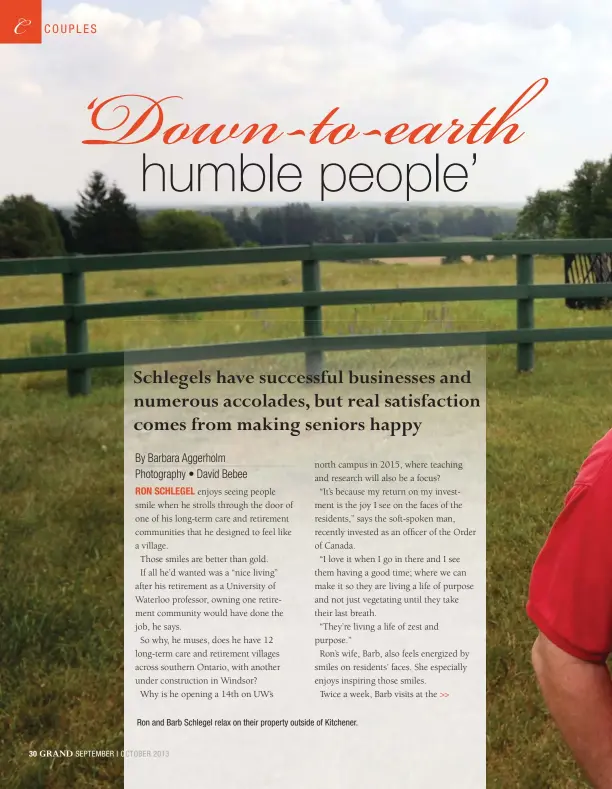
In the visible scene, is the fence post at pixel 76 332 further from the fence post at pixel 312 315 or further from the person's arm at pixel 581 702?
the person's arm at pixel 581 702

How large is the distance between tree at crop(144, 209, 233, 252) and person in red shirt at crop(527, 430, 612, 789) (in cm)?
91

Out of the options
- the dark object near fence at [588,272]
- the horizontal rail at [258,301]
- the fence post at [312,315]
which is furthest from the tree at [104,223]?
the dark object near fence at [588,272]

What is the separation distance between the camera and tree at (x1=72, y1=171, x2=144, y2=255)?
1.39 m

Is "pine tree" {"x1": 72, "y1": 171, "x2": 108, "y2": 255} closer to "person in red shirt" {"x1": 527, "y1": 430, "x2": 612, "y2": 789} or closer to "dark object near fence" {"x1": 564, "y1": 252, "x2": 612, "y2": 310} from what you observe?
"dark object near fence" {"x1": 564, "y1": 252, "x2": 612, "y2": 310}

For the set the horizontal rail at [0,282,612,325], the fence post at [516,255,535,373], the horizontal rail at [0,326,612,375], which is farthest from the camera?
the fence post at [516,255,535,373]

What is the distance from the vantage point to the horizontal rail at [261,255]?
1.44m

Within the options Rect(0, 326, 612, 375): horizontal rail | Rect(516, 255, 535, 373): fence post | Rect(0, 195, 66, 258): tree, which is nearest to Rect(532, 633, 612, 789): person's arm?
Rect(0, 326, 612, 375): horizontal rail

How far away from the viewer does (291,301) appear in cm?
152

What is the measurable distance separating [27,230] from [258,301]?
413mm

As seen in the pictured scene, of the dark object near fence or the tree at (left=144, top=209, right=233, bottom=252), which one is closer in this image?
the tree at (left=144, top=209, right=233, bottom=252)

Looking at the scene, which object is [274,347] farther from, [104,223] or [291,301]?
[104,223]

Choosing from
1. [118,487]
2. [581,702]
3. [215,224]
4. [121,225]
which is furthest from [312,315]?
[581,702]

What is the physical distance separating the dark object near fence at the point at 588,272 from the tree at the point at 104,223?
795mm

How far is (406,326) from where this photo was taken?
1.40 metres
